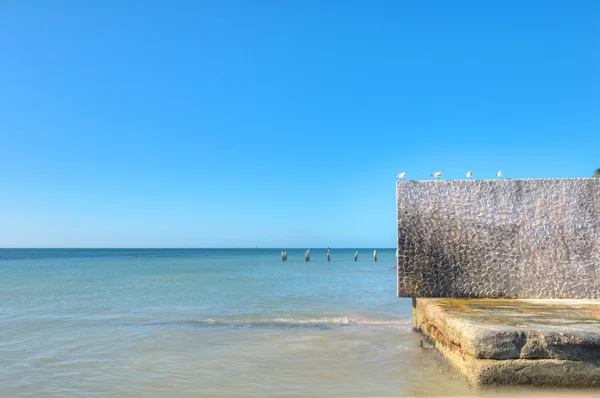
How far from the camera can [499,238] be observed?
20.5 feet

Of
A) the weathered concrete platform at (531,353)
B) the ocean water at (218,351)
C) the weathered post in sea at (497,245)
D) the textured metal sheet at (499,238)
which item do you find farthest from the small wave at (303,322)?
the weathered concrete platform at (531,353)

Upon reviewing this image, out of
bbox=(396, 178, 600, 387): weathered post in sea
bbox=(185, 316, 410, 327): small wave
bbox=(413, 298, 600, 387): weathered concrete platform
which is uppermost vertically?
bbox=(396, 178, 600, 387): weathered post in sea

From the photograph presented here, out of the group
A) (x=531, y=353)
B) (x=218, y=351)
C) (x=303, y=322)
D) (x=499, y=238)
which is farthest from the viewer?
(x=303, y=322)

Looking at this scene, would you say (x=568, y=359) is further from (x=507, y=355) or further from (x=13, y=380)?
(x=13, y=380)

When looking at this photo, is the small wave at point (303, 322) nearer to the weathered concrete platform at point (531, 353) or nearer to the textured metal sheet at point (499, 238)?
the textured metal sheet at point (499, 238)

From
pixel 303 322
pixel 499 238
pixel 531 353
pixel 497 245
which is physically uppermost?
pixel 499 238

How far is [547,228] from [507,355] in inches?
123

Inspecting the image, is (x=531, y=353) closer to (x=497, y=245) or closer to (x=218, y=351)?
(x=497, y=245)

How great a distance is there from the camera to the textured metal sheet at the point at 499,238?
607 cm

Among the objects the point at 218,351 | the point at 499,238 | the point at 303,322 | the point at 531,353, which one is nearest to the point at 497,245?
the point at 499,238

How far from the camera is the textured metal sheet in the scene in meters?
6.07

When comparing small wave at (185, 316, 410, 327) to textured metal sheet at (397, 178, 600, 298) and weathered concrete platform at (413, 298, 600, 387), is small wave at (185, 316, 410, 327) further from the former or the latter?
weathered concrete platform at (413, 298, 600, 387)

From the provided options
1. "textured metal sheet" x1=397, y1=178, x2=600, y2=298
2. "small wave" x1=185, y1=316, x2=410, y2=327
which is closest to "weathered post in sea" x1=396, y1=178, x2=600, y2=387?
"textured metal sheet" x1=397, y1=178, x2=600, y2=298

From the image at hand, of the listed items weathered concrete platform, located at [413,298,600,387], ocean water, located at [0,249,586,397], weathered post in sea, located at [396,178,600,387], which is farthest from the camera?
weathered post in sea, located at [396,178,600,387]
